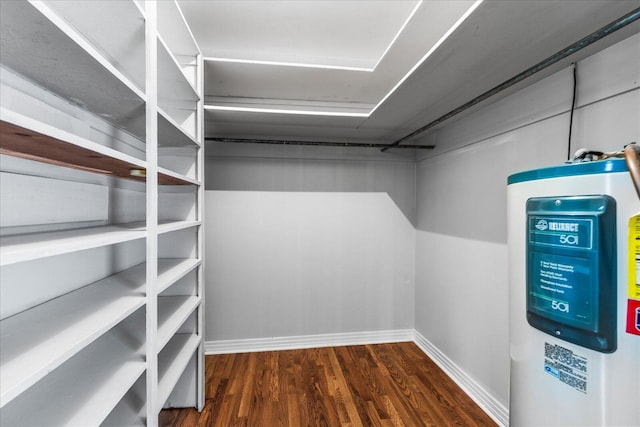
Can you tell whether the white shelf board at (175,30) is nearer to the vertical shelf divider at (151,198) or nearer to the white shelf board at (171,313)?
the vertical shelf divider at (151,198)

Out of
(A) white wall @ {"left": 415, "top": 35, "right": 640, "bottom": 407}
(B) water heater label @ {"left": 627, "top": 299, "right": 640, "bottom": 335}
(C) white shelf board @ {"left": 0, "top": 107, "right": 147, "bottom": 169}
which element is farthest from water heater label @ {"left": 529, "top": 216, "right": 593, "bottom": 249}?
(C) white shelf board @ {"left": 0, "top": 107, "right": 147, "bottom": 169}

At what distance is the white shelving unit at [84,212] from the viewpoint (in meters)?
0.68

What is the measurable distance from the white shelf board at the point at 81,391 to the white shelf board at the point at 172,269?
0.94 feet

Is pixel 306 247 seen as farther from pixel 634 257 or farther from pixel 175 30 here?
pixel 634 257

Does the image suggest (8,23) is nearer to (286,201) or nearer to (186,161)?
(186,161)

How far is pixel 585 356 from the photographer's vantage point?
2.61 feet

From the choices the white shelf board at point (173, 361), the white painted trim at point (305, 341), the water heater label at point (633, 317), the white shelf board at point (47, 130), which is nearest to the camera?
the white shelf board at point (47, 130)

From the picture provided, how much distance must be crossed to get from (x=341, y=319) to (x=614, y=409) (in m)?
2.12

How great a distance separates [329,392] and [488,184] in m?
1.89

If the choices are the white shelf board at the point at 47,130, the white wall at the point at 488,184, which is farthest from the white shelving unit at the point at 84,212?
the white wall at the point at 488,184

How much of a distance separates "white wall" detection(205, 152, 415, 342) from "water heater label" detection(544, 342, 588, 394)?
1878 mm

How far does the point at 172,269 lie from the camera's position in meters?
1.48

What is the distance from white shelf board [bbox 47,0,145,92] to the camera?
1.01 metres

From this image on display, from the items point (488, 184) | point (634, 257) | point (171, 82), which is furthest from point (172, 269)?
point (488, 184)
